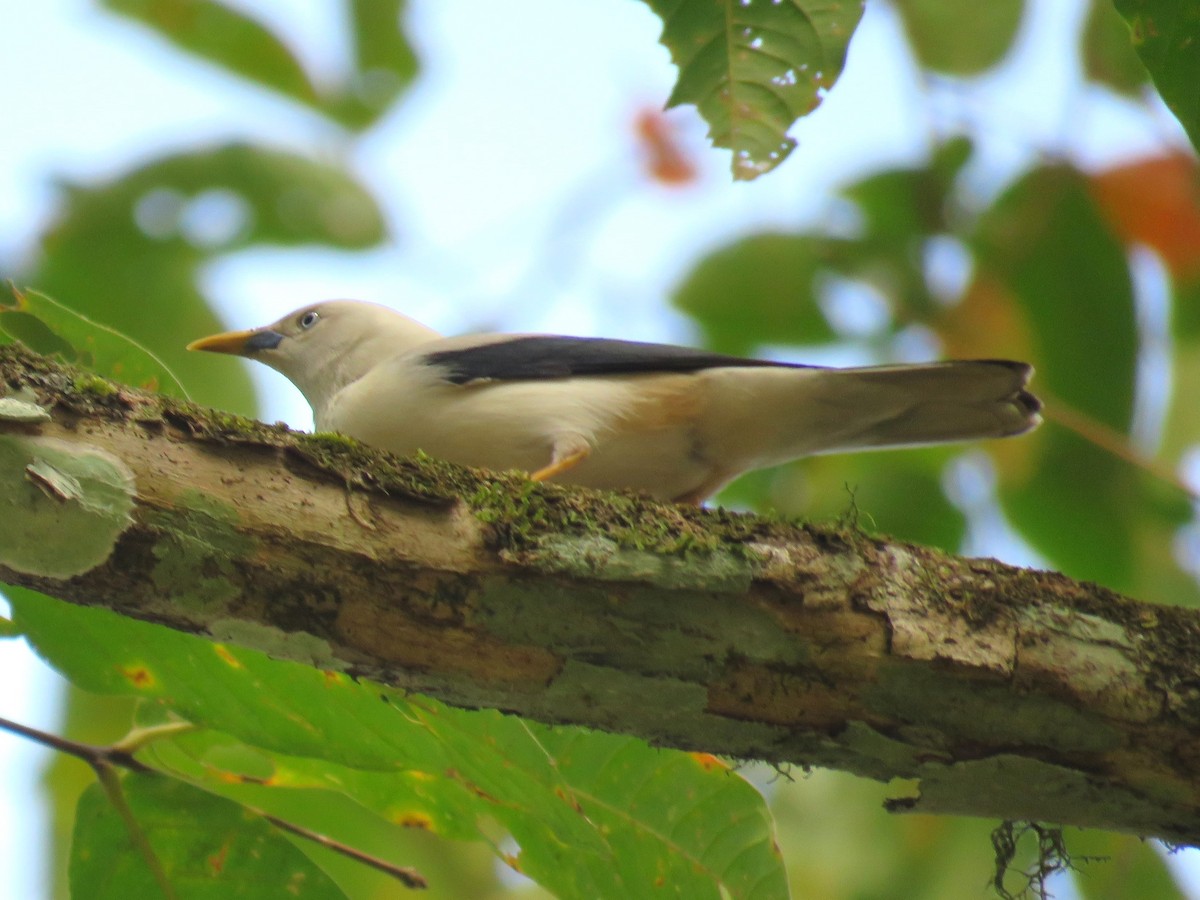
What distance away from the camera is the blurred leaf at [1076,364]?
5379 millimetres

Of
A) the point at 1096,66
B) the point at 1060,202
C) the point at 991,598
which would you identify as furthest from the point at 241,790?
the point at 1096,66

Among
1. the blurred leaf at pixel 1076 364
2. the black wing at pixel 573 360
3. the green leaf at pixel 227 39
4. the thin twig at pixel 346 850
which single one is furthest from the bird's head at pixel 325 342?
the blurred leaf at pixel 1076 364

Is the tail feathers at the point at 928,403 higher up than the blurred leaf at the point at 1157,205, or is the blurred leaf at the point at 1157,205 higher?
the blurred leaf at the point at 1157,205

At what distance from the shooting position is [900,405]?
4.66m

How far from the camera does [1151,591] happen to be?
5469 mm

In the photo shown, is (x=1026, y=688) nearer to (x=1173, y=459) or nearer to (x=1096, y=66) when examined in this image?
(x=1173, y=459)

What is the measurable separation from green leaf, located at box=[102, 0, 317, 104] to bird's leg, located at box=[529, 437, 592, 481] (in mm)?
2697

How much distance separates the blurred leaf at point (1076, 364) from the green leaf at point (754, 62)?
257cm

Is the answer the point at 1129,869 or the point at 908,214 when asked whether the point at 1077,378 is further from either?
the point at 1129,869

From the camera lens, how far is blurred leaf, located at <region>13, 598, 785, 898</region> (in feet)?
9.78

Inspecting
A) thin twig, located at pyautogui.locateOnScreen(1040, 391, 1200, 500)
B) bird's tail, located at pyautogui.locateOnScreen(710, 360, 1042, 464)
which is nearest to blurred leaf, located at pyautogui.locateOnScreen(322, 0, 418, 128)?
bird's tail, located at pyautogui.locateOnScreen(710, 360, 1042, 464)

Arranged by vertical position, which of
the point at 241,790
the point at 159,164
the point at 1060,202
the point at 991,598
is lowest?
the point at 241,790

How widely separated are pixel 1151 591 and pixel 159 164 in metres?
4.77

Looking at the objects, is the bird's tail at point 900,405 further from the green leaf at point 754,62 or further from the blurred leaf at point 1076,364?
the green leaf at point 754,62
